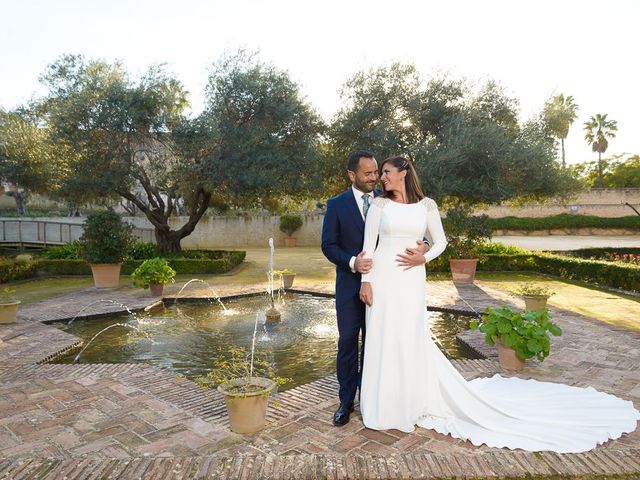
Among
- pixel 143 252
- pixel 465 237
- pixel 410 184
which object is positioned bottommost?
pixel 143 252

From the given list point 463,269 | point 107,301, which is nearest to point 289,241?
point 463,269

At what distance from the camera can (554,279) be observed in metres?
14.0

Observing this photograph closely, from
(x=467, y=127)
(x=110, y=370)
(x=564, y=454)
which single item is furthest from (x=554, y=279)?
(x=110, y=370)

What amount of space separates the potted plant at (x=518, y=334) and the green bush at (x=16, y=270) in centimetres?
1465

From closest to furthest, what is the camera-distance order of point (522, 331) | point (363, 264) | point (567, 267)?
point (363, 264) < point (522, 331) < point (567, 267)

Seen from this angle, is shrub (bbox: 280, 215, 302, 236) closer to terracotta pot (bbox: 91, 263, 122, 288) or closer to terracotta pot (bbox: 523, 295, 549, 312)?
terracotta pot (bbox: 91, 263, 122, 288)

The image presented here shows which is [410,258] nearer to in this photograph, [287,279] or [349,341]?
[349,341]

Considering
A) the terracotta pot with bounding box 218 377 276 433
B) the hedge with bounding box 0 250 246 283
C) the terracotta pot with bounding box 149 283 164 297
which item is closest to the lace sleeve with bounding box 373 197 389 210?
the terracotta pot with bounding box 218 377 276 433

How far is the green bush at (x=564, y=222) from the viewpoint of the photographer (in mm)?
36750

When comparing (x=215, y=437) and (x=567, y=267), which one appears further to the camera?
(x=567, y=267)

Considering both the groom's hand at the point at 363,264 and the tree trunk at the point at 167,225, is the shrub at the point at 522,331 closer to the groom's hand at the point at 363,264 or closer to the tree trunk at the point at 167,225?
the groom's hand at the point at 363,264

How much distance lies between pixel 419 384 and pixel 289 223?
26354mm

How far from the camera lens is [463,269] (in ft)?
43.6

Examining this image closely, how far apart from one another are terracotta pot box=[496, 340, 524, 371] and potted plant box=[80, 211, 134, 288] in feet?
36.6
